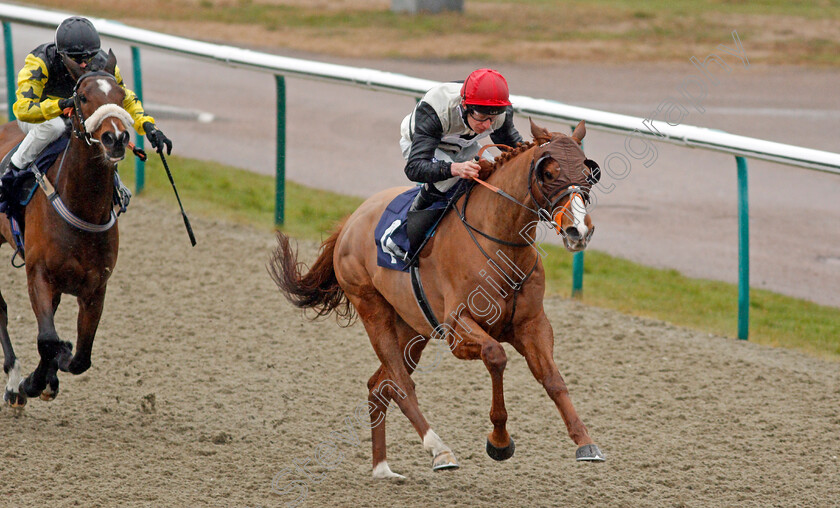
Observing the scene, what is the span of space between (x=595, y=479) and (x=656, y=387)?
1.39 metres

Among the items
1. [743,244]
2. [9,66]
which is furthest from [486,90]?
[9,66]

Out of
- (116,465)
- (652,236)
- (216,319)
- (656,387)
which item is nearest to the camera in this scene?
(116,465)

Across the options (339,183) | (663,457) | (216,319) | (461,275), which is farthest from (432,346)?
(339,183)

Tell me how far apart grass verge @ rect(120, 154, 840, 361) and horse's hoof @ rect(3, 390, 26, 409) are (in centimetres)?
185

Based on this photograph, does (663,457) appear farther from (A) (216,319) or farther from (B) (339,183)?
(B) (339,183)

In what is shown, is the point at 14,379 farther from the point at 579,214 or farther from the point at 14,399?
the point at 579,214

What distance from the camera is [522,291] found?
468 centimetres

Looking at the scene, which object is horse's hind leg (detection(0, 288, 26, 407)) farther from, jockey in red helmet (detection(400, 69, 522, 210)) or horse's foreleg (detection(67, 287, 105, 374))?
jockey in red helmet (detection(400, 69, 522, 210))

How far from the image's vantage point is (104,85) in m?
5.17

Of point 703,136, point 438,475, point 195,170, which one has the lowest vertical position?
point 438,475

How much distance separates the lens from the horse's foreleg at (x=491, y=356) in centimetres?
455

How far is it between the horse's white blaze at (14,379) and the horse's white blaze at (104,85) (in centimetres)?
182

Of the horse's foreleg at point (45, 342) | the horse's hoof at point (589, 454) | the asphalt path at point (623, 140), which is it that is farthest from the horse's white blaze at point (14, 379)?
the asphalt path at point (623, 140)

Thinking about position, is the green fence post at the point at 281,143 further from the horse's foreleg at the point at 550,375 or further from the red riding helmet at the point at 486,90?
the horse's foreleg at the point at 550,375
